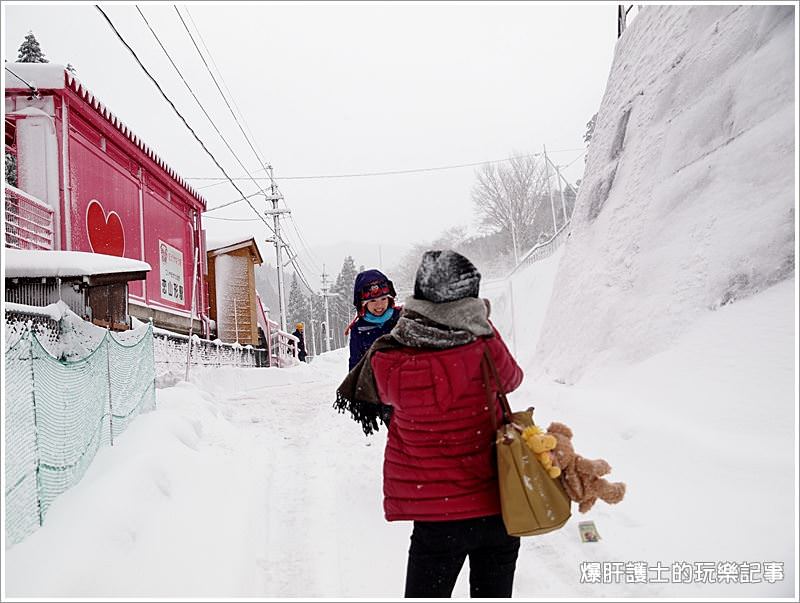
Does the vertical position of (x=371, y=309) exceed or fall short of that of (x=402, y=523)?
it exceeds it

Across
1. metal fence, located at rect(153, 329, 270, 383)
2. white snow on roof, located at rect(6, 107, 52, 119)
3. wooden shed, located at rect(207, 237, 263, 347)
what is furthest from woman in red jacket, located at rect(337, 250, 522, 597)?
wooden shed, located at rect(207, 237, 263, 347)

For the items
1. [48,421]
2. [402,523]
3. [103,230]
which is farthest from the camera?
[103,230]

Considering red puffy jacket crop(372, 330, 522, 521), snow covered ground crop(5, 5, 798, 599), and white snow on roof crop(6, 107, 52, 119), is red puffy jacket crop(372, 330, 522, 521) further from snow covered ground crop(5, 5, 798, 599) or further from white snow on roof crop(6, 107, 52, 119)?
white snow on roof crop(6, 107, 52, 119)

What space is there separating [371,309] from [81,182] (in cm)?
777

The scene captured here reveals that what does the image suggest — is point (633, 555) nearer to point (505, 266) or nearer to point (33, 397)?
point (33, 397)

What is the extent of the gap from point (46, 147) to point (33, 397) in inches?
288

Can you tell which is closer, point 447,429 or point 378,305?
point 447,429

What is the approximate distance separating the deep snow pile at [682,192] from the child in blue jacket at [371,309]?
324 centimetres

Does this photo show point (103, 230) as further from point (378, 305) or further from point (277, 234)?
point (277, 234)

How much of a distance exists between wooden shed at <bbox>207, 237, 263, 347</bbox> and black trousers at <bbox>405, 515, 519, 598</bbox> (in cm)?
1707

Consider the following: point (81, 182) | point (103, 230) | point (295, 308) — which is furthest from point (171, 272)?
point (295, 308)

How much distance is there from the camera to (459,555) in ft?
7.20

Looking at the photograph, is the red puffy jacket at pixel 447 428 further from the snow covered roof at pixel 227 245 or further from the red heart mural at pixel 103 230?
the snow covered roof at pixel 227 245

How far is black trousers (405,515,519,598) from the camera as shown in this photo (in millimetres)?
2146
